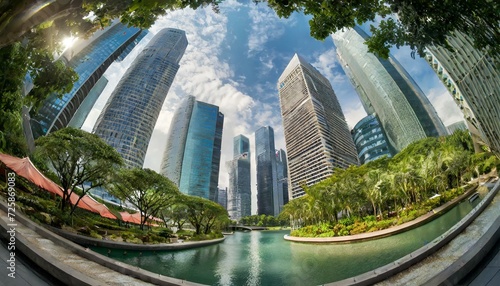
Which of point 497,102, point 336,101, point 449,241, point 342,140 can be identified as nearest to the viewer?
point 449,241

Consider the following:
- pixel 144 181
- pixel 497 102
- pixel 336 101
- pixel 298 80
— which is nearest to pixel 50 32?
pixel 497 102

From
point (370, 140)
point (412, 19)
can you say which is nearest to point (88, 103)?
point (412, 19)

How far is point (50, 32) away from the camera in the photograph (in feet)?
18.1

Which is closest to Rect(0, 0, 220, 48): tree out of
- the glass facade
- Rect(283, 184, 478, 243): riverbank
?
Rect(283, 184, 478, 243): riverbank

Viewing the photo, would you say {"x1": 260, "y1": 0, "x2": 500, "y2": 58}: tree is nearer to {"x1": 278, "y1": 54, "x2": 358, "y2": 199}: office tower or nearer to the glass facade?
{"x1": 278, "y1": 54, "x2": 358, "y2": 199}: office tower

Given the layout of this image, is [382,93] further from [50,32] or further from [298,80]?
[50,32]

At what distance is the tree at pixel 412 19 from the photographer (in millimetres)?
3812

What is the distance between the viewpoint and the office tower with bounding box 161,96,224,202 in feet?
415

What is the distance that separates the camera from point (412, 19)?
4.03m

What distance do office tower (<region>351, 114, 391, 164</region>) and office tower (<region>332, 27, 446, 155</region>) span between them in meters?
3.27

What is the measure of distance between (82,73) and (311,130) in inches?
4086

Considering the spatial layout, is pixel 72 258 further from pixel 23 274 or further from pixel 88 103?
pixel 88 103

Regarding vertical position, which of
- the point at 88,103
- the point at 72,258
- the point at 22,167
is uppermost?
the point at 88,103

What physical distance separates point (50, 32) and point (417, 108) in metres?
133
